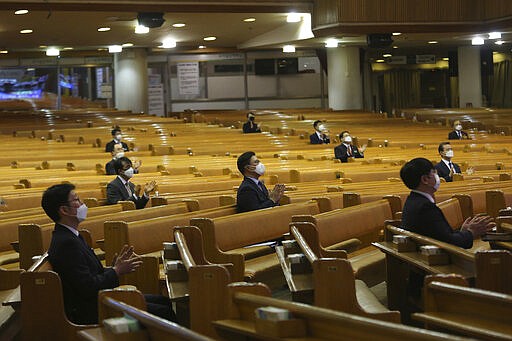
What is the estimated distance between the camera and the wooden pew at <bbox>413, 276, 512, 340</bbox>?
3.17 meters

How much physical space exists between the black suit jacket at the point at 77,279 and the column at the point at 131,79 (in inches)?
694

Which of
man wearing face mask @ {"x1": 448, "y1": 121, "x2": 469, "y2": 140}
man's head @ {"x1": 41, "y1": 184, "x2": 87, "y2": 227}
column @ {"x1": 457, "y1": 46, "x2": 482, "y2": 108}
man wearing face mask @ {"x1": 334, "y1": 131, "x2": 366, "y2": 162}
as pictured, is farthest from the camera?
column @ {"x1": 457, "y1": 46, "x2": 482, "y2": 108}

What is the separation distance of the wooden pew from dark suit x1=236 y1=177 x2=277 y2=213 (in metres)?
3.10

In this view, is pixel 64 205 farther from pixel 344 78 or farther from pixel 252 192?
pixel 344 78

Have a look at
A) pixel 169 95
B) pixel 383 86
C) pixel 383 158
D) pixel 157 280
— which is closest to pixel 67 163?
pixel 383 158

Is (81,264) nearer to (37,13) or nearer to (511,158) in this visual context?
(511,158)

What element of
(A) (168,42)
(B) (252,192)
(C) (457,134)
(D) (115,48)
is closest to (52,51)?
(D) (115,48)

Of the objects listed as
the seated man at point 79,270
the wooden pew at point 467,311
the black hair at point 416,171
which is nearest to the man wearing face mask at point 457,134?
the black hair at point 416,171

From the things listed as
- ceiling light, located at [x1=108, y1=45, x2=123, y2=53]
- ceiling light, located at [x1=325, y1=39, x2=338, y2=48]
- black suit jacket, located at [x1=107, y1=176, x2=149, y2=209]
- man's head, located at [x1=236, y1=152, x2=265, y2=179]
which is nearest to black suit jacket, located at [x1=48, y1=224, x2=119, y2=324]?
man's head, located at [x1=236, y1=152, x2=265, y2=179]

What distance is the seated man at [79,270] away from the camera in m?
4.40

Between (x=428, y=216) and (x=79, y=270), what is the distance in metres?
1.85

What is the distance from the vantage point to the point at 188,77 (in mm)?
24094

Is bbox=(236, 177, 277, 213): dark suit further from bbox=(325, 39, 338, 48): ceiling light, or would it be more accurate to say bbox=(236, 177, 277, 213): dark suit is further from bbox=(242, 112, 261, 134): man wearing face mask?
bbox=(325, 39, 338, 48): ceiling light

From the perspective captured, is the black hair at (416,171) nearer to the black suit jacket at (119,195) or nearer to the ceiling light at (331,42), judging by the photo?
the black suit jacket at (119,195)
